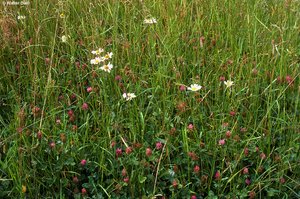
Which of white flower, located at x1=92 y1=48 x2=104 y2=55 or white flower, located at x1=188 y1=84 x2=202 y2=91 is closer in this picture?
white flower, located at x1=188 y1=84 x2=202 y2=91

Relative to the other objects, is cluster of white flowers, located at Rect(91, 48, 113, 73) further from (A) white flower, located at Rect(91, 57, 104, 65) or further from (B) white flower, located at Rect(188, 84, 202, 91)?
(B) white flower, located at Rect(188, 84, 202, 91)

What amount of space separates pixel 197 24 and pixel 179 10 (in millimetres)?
182

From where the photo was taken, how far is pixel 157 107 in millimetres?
2250

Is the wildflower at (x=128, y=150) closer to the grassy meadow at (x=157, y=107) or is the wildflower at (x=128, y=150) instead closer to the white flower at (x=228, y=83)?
the grassy meadow at (x=157, y=107)

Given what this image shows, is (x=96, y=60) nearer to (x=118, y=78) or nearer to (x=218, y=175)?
(x=118, y=78)

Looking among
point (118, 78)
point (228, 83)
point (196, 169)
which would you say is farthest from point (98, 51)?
point (196, 169)

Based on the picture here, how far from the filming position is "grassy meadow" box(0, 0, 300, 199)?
1.95 metres

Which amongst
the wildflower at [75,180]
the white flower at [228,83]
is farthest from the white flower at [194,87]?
the wildflower at [75,180]

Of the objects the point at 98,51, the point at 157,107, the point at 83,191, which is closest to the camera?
the point at 83,191

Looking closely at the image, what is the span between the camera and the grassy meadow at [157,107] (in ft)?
6.40

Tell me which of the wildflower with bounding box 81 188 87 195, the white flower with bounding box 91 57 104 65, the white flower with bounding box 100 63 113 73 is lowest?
the wildflower with bounding box 81 188 87 195

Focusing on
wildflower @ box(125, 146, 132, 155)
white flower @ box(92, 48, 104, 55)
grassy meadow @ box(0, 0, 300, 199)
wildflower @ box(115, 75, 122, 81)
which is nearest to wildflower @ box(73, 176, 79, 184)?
grassy meadow @ box(0, 0, 300, 199)

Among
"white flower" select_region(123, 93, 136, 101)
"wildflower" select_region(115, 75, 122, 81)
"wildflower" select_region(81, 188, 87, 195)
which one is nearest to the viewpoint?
"wildflower" select_region(81, 188, 87, 195)

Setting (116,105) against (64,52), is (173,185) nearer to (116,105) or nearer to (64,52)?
(116,105)
